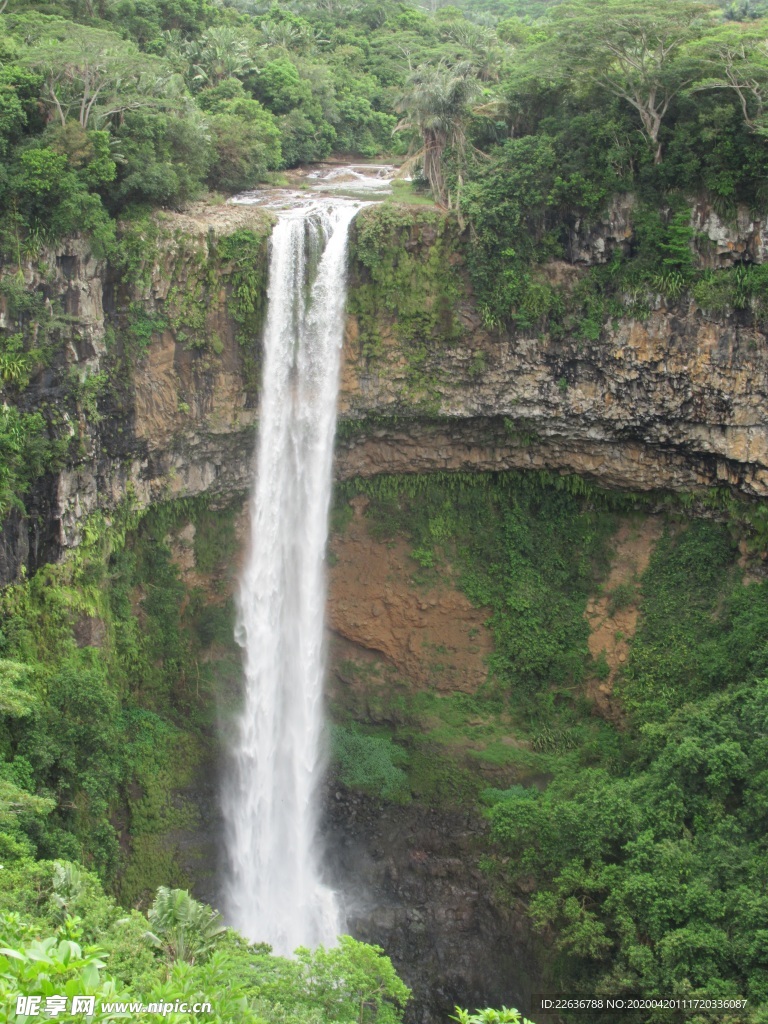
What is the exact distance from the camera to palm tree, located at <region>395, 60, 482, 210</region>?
20.9 m

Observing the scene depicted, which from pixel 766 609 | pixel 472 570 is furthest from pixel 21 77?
pixel 766 609

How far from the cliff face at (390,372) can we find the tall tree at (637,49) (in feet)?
6.86

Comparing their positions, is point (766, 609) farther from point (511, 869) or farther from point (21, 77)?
point (21, 77)

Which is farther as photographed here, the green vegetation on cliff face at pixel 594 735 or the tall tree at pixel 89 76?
the tall tree at pixel 89 76

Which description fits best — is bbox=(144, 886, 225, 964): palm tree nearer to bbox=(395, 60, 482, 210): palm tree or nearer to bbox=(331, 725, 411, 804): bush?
bbox=(331, 725, 411, 804): bush

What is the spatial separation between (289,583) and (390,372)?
527 cm

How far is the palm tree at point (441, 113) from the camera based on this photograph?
68.4 feet

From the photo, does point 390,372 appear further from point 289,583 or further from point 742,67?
point 742,67

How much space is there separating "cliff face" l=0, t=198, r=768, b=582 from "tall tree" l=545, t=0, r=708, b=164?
209cm

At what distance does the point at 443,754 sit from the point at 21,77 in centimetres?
1655

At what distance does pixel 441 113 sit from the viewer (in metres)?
21.1

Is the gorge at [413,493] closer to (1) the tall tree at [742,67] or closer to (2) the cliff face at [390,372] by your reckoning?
(2) the cliff face at [390,372]

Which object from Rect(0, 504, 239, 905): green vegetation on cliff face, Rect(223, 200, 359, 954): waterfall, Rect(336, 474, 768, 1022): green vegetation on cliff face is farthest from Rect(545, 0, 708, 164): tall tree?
Rect(0, 504, 239, 905): green vegetation on cliff face

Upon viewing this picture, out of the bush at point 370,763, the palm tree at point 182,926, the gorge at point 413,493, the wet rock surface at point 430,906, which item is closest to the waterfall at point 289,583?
the gorge at point 413,493
